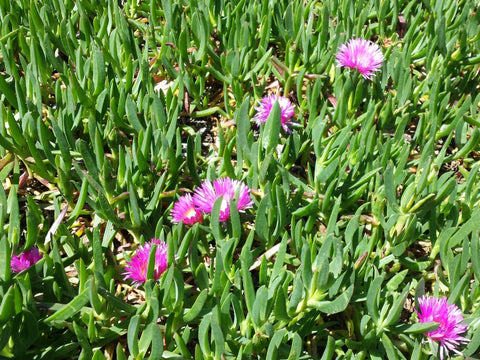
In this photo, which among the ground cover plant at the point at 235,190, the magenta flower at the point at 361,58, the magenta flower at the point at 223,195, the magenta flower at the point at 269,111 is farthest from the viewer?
the magenta flower at the point at 361,58

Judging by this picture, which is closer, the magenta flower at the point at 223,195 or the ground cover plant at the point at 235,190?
the ground cover plant at the point at 235,190

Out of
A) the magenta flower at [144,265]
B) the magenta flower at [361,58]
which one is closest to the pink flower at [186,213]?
the magenta flower at [144,265]

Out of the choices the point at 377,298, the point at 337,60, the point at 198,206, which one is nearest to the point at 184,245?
the point at 198,206

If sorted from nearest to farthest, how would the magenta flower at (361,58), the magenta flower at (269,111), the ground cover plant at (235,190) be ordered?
the ground cover plant at (235,190) < the magenta flower at (269,111) < the magenta flower at (361,58)

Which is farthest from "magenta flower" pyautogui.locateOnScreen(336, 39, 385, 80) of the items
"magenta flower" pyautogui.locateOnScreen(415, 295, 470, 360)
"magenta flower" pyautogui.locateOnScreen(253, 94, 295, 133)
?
"magenta flower" pyautogui.locateOnScreen(415, 295, 470, 360)

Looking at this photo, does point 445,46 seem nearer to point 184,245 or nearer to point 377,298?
point 377,298

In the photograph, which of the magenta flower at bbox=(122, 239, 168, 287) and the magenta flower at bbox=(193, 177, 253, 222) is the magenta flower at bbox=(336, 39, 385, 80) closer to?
the magenta flower at bbox=(193, 177, 253, 222)

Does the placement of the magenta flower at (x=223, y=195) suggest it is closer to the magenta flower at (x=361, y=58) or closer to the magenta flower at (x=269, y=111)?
the magenta flower at (x=269, y=111)

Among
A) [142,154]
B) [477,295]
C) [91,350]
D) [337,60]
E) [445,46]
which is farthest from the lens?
[445,46]
